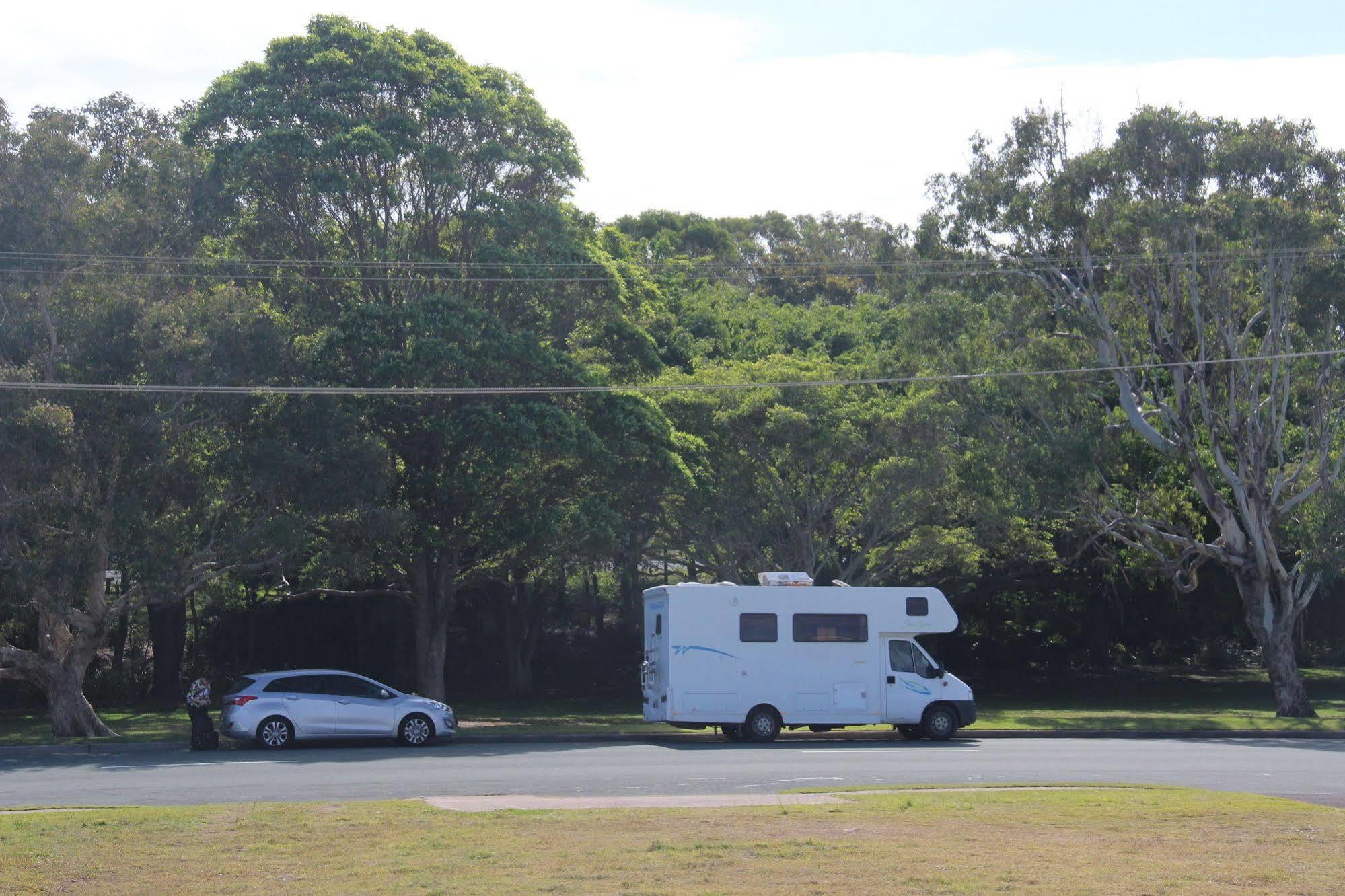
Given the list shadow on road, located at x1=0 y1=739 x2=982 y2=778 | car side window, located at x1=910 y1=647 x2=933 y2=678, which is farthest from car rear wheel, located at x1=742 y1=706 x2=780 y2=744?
car side window, located at x1=910 y1=647 x2=933 y2=678

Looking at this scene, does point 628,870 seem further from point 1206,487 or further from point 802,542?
point 1206,487

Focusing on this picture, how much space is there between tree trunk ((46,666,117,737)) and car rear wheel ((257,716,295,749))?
4.54 meters

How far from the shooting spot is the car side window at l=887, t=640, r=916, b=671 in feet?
78.5

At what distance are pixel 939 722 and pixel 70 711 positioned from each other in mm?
15958

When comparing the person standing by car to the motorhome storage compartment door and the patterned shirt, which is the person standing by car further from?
the motorhome storage compartment door

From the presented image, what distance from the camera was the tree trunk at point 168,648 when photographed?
37594 millimetres

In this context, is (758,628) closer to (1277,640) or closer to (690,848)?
(690,848)

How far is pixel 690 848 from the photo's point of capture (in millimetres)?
10734

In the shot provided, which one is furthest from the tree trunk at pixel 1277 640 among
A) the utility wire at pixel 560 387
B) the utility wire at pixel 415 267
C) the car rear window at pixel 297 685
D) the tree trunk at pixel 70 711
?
the tree trunk at pixel 70 711

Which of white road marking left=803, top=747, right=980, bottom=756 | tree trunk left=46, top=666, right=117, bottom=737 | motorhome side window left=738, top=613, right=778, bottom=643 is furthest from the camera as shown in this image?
tree trunk left=46, top=666, right=117, bottom=737

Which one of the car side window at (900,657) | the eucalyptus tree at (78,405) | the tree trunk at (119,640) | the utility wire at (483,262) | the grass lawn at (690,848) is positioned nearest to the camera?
the grass lawn at (690,848)

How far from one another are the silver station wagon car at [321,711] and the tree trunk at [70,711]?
406cm

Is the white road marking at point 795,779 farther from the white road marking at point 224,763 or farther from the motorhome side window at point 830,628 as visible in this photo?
the white road marking at point 224,763

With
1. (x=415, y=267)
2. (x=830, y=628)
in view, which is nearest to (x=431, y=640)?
(x=415, y=267)
